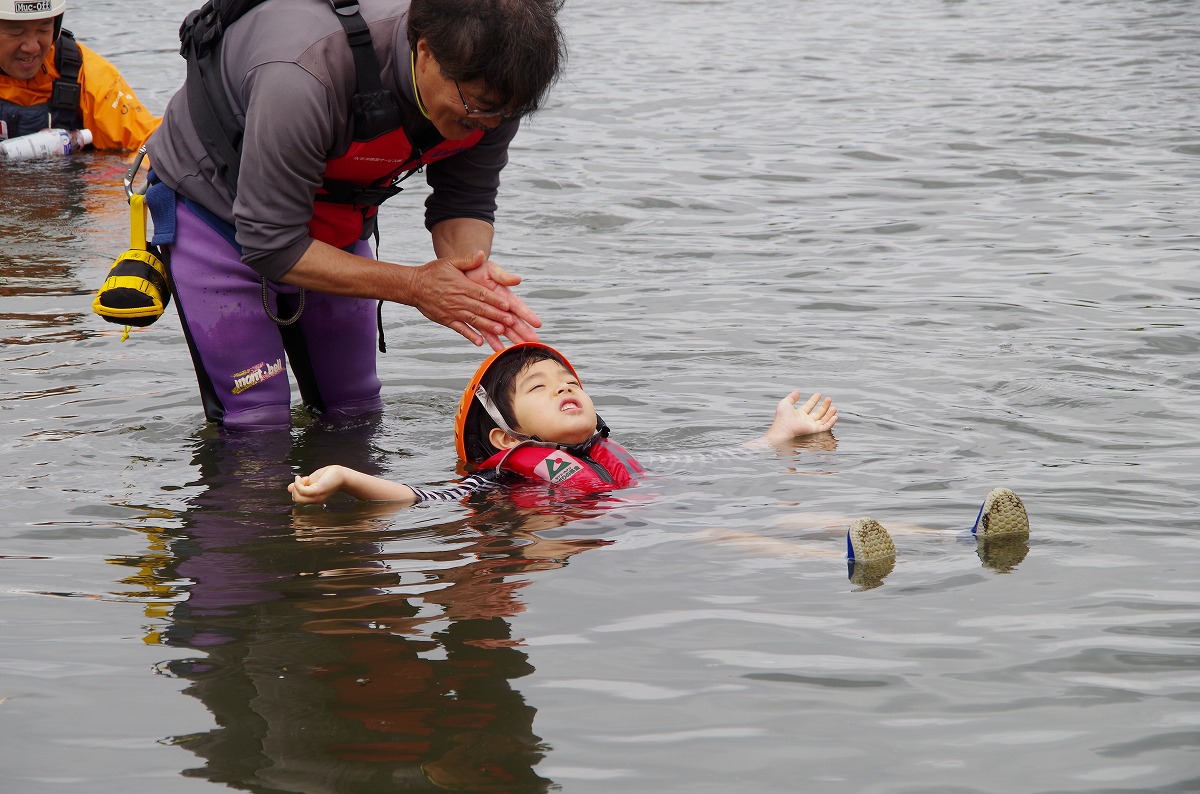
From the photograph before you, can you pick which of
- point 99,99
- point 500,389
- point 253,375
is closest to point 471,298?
point 500,389

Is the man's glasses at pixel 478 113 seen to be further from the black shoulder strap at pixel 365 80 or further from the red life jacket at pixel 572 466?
the red life jacket at pixel 572 466

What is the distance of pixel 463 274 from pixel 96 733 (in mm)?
2036

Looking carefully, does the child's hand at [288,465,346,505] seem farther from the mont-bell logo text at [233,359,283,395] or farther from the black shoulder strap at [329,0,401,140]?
the black shoulder strap at [329,0,401,140]

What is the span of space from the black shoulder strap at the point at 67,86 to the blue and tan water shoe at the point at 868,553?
8.19 meters

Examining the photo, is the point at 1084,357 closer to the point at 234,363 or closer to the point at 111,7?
the point at 234,363

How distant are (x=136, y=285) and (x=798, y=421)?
2.75 m

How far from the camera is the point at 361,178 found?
482 cm

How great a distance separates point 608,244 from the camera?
937cm

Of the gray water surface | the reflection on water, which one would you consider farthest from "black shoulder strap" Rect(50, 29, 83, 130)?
the reflection on water

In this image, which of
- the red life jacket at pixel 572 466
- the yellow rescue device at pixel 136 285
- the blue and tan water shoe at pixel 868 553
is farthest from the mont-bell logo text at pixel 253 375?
the blue and tan water shoe at pixel 868 553

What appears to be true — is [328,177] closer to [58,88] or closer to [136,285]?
[136,285]

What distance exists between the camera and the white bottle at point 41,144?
10.4 m

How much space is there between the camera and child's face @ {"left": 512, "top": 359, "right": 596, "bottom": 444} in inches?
207

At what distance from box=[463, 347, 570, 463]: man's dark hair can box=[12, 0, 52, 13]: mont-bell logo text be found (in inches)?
229
